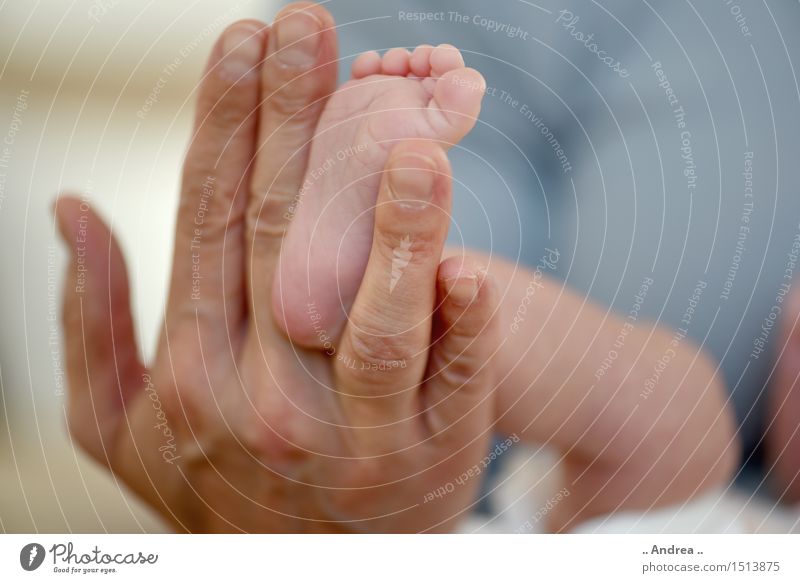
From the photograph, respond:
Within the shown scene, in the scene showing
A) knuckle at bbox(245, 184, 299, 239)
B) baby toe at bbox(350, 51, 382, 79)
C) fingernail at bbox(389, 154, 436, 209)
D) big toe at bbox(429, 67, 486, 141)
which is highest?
baby toe at bbox(350, 51, 382, 79)

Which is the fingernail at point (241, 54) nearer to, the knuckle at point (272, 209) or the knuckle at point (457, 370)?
the knuckle at point (272, 209)

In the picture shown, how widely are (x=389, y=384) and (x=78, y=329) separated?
0.72ft

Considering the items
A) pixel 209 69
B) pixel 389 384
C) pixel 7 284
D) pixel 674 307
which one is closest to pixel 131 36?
pixel 209 69

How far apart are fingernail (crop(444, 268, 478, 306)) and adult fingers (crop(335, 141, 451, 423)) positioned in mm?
13

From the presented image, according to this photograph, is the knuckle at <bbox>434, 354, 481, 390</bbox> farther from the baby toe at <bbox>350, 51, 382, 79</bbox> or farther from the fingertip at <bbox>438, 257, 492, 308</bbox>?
the baby toe at <bbox>350, 51, 382, 79</bbox>

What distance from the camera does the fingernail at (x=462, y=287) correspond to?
50cm

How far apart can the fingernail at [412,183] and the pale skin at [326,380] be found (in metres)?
0.01

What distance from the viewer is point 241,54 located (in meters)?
0.50

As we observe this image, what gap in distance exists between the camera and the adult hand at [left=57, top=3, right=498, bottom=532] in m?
0.50

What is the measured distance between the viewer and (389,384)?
51 cm
